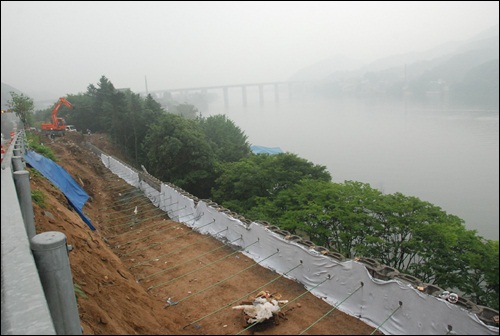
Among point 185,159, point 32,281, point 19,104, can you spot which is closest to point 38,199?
point 32,281

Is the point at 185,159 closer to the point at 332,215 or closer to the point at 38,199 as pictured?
the point at 332,215

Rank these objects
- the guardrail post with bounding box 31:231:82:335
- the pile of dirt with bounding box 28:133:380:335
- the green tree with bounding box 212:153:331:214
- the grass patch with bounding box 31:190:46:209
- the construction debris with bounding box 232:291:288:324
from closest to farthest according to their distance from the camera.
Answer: the guardrail post with bounding box 31:231:82:335
the pile of dirt with bounding box 28:133:380:335
the construction debris with bounding box 232:291:288:324
the grass patch with bounding box 31:190:46:209
the green tree with bounding box 212:153:331:214

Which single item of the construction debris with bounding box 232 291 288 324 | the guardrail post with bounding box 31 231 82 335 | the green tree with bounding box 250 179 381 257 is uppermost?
the guardrail post with bounding box 31 231 82 335

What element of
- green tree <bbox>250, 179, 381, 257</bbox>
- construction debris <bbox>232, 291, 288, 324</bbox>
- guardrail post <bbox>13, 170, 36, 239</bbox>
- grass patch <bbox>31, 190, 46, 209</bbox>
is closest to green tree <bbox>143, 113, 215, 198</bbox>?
green tree <bbox>250, 179, 381, 257</bbox>

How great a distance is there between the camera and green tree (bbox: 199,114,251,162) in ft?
69.9

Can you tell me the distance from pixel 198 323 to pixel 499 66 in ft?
215

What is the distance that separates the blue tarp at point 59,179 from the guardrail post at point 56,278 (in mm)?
7088

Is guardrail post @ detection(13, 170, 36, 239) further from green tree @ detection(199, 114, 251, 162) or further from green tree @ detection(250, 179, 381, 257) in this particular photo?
green tree @ detection(199, 114, 251, 162)

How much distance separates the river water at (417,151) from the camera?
50.0 ft

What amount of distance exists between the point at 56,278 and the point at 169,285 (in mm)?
4252

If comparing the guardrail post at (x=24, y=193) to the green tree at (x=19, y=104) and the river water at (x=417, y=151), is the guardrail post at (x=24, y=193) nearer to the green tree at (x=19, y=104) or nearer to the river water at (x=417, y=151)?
the river water at (x=417, y=151)

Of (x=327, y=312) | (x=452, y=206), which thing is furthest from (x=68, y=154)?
(x=452, y=206)

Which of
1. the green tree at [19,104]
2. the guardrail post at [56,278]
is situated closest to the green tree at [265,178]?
the guardrail post at [56,278]

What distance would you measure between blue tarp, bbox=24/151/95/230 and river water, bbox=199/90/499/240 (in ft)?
38.9
